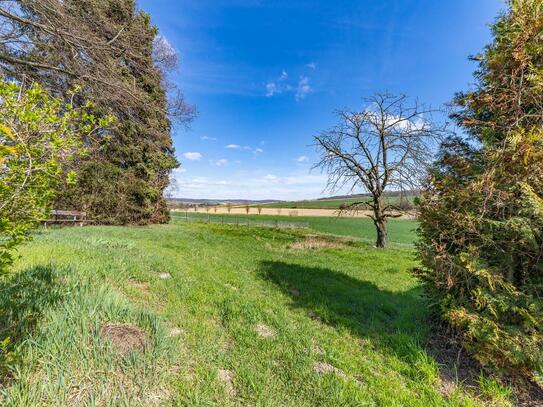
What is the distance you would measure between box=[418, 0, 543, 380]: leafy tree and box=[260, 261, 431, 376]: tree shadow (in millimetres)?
772

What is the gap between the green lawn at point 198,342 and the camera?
228 cm

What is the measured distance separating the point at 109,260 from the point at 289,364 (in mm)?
4333

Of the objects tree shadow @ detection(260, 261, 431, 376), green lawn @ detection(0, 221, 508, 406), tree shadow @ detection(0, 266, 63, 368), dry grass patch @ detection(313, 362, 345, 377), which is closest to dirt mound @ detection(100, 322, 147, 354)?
green lawn @ detection(0, 221, 508, 406)

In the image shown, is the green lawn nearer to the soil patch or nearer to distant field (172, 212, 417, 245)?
the soil patch

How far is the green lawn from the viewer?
228cm

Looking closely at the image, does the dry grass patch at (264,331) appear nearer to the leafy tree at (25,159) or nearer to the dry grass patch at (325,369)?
the dry grass patch at (325,369)

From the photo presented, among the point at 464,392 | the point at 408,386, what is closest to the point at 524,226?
the point at 464,392

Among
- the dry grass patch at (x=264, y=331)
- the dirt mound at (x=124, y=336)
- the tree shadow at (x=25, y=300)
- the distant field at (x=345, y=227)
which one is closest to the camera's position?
the tree shadow at (x=25, y=300)

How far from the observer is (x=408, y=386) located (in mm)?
2832

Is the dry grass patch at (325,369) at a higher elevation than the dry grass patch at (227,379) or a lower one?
lower

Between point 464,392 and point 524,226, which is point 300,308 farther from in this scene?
point 524,226

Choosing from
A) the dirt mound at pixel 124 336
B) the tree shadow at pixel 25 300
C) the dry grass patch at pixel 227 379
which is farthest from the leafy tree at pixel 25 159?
the dry grass patch at pixel 227 379

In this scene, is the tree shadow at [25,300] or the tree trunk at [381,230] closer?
the tree shadow at [25,300]

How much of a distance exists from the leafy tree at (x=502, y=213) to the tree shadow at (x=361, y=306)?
2.53 feet
